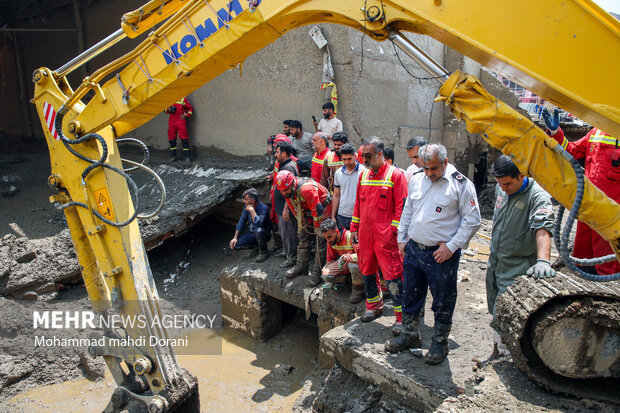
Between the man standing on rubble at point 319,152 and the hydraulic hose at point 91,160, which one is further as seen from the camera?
the man standing on rubble at point 319,152

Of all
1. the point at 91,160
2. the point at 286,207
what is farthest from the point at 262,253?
the point at 91,160

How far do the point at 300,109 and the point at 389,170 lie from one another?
11.3ft

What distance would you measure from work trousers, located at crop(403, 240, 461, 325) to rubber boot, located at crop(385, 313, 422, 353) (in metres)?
0.05

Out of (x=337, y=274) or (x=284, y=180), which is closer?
(x=337, y=274)

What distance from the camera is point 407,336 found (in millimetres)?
3398

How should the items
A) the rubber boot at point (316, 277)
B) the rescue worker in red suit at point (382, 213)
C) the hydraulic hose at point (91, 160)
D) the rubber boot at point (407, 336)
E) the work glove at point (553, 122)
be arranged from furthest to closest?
the rubber boot at point (316, 277) < the rescue worker in red suit at point (382, 213) < the rubber boot at point (407, 336) < the hydraulic hose at point (91, 160) < the work glove at point (553, 122)

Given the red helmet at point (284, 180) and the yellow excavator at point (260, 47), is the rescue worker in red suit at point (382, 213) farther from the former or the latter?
the yellow excavator at point (260, 47)

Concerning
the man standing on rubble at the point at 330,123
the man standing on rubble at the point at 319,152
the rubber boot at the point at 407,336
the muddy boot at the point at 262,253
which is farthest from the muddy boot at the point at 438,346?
the man standing on rubble at the point at 330,123

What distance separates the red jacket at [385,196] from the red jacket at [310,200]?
1.05 m

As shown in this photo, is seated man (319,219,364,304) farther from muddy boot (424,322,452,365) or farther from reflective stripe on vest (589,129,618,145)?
Answer: reflective stripe on vest (589,129,618,145)

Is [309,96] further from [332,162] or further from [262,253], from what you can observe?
[262,253]

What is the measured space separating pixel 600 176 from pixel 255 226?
4.17 meters

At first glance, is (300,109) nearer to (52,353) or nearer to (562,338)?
(52,353)

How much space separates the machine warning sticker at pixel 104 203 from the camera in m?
3.08
